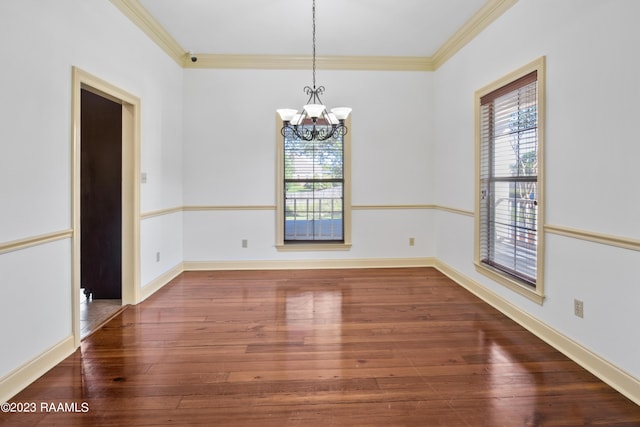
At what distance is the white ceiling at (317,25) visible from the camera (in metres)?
3.43

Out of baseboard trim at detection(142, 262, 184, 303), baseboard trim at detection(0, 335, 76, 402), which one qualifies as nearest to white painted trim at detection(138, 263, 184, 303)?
baseboard trim at detection(142, 262, 184, 303)

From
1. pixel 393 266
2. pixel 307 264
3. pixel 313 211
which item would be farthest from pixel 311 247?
pixel 393 266

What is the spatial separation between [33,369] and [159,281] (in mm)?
1983

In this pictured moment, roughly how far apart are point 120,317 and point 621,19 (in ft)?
13.9

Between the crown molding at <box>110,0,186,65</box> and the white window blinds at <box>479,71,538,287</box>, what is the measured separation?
3.47 metres

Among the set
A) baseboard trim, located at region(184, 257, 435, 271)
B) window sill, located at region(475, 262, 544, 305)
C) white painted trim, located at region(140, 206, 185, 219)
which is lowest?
baseboard trim, located at region(184, 257, 435, 271)

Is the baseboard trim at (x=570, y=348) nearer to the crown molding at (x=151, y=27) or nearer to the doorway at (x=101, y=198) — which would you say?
the doorway at (x=101, y=198)

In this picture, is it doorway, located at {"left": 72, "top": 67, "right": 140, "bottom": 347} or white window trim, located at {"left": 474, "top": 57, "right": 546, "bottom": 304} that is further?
doorway, located at {"left": 72, "top": 67, "right": 140, "bottom": 347}

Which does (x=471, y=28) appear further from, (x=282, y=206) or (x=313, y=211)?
(x=282, y=206)

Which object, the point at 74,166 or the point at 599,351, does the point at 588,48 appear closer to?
the point at 599,351

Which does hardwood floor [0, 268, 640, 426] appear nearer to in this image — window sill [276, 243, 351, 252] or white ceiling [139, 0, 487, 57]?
window sill [276, 243, 351, 252]

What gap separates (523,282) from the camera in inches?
118

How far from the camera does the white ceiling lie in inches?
135

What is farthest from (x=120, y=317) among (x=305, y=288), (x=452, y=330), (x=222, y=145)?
(x=452, y=330)
